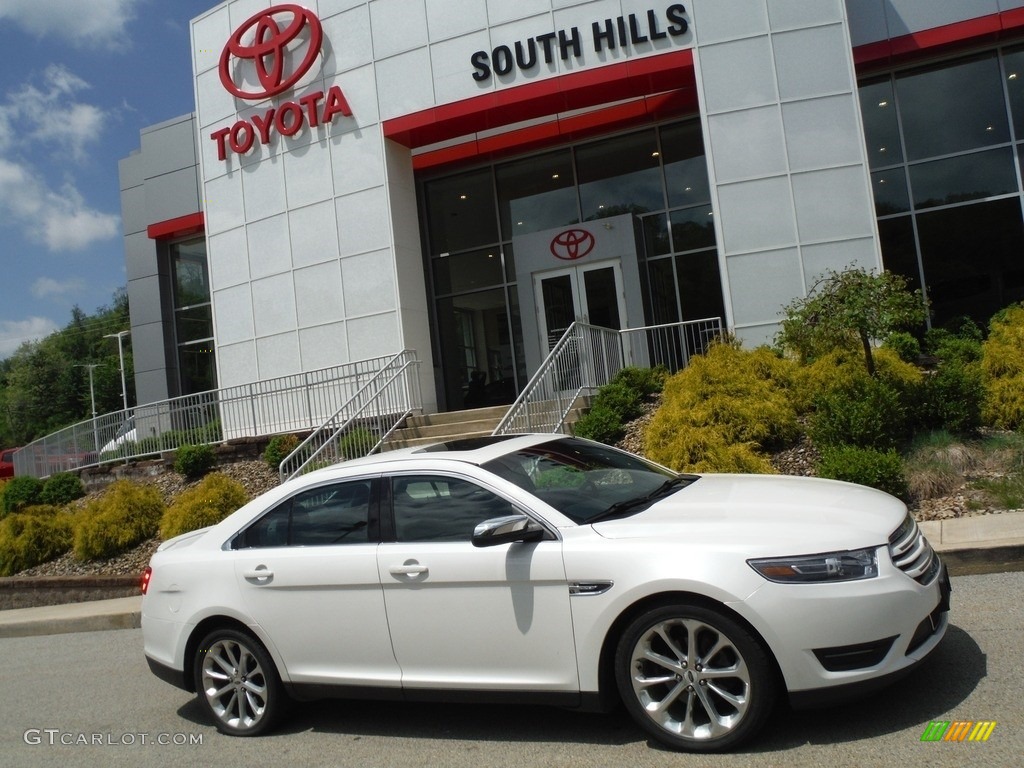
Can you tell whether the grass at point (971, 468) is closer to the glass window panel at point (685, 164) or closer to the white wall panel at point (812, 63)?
the white wall panel at point (812, 63)

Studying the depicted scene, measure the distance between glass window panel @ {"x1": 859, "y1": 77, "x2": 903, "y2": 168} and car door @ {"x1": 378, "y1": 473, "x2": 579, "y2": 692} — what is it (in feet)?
49.5

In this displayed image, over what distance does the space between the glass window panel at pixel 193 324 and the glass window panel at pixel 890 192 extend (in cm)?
1765

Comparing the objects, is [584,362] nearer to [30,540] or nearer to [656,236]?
[656,236]

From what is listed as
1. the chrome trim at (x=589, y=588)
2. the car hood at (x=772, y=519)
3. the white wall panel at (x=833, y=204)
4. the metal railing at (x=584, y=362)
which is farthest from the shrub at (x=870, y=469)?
the white wall panel at (x=833, y=204)

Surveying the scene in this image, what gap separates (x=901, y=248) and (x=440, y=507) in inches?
583

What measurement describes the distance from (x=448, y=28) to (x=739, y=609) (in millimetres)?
14961

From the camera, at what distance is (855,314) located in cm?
969

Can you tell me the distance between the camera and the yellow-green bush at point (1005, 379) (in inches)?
378

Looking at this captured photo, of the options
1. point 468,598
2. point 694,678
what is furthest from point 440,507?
point 694,678

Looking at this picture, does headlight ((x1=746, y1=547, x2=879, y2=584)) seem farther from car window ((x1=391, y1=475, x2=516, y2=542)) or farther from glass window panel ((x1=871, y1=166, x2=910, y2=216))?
glass window panel ((x1=871, y1=166, x2=910, y2=216))

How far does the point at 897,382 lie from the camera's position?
1011 cm

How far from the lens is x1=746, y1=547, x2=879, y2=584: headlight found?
390 centimetres

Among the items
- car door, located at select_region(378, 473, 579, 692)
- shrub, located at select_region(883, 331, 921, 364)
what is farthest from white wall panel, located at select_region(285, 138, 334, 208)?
car door, located at select_region(378, 473, 579, 692)

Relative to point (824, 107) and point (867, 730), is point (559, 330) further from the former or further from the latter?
point (867, 730)
